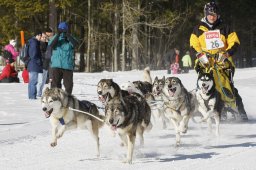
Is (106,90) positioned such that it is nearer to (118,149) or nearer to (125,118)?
(118,149)

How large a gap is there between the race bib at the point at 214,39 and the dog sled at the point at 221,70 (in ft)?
0.38

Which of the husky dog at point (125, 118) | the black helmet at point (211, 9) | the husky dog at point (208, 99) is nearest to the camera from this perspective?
the husky dog at point (125, 118)

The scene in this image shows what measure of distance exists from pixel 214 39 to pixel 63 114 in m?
2.93

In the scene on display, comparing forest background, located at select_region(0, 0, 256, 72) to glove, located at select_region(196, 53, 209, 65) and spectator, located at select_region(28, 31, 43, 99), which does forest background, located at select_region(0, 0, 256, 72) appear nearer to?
spectator, located at select_region(28, 31, 43, 99)

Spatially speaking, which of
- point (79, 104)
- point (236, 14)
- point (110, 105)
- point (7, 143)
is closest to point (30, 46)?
point (7, 143)

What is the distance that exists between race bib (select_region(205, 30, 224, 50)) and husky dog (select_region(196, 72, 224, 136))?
0.57m

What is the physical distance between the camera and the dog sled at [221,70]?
8062mm

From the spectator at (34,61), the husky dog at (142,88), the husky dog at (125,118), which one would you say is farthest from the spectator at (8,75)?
the husky dog at (125,118)

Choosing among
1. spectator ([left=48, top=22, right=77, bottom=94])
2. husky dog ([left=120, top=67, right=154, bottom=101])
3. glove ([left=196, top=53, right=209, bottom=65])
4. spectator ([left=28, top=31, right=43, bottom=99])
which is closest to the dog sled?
glove ([left=196, top=53, right=209, bottom=65])

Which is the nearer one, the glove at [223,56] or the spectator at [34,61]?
the glove at [223,56]

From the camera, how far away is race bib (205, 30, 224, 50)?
809 centimetres

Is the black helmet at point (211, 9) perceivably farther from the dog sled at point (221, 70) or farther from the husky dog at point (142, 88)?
the husky dog at point (142, 88)

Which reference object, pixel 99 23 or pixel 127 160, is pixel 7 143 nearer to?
Answer: pixel 127 160

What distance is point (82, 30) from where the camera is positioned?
34875 mm
